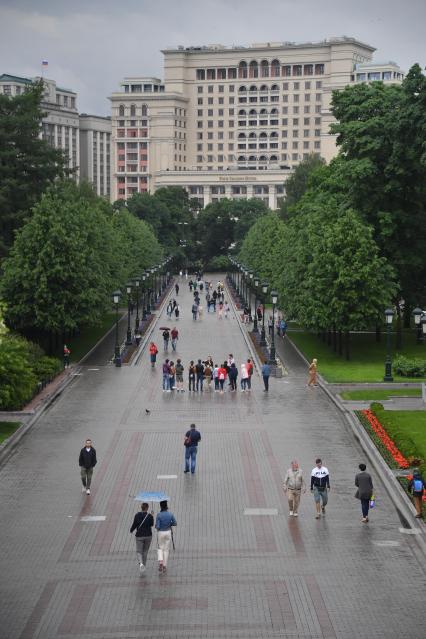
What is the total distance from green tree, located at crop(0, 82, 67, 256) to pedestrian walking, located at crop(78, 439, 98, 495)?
43.5 metres

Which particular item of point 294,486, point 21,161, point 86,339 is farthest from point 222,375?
point 21,161

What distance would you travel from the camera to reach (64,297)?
5378 centimetres

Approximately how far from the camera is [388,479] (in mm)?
28547

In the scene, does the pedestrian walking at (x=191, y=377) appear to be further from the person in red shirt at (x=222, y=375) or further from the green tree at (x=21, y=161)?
the green tree at (x=21, y=161)

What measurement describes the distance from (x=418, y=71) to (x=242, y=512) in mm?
35971

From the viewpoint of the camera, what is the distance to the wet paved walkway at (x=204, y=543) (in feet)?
60.3

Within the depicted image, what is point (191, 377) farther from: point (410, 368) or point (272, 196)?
point (272, 196)

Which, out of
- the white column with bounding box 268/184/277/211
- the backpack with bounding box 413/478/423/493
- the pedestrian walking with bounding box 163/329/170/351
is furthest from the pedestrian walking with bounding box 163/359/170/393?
the white column with bounding box 268/184/277/211

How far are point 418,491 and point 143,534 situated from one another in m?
7.10

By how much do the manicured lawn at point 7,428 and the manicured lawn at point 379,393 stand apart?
43.8 feet

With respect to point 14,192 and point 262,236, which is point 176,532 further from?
point 262,236

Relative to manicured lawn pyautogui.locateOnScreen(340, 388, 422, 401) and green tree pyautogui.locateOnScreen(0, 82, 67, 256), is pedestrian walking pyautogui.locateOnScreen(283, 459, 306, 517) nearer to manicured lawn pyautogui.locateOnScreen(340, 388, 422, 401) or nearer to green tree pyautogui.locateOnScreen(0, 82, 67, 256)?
manicured lawn pyautogui.locateOnScreen(340, 388, 422, 401)

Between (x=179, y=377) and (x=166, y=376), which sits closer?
(x=166, y=376)

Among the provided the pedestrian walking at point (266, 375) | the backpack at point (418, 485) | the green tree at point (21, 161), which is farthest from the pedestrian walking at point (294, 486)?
the green tree at point (21, 161)
